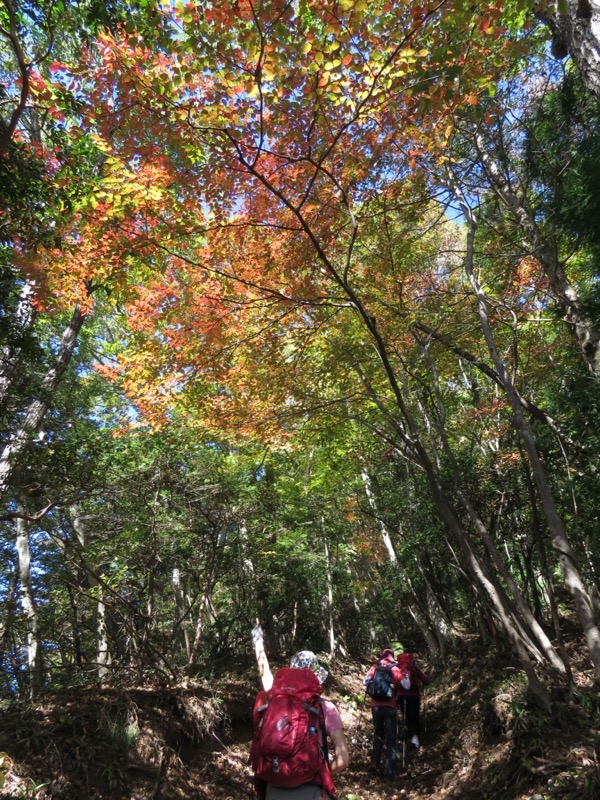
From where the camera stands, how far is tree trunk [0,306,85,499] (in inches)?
215

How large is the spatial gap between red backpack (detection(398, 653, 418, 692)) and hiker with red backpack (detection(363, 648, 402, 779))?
0.20m

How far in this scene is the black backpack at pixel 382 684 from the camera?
6137 millimetres

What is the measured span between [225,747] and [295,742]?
4.75 meters

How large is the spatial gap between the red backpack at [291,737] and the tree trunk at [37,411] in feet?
13.1

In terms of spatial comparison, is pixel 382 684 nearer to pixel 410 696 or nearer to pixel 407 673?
pixel 407 673

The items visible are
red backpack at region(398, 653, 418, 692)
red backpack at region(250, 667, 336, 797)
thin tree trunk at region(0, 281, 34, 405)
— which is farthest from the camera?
red backpack at region(398, 653, 418, 692)

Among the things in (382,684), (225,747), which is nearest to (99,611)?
(225,747)

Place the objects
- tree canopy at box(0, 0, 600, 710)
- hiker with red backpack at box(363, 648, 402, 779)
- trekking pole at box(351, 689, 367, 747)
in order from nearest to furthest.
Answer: tree canopy at box(0, 0, 600, 710), hiker with red backpack at box(363, 648, 402, 779), trekking pole at box(351, 689, 367, 747)

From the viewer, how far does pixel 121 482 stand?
665 cm

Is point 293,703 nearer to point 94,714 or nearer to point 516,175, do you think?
point 94,714

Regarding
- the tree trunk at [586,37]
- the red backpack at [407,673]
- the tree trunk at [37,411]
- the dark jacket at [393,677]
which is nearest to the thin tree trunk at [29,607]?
the tree trunk at [37,411]

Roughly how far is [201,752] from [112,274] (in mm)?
6626

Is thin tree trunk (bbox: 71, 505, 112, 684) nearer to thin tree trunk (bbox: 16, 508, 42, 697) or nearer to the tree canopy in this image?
the tree canopy

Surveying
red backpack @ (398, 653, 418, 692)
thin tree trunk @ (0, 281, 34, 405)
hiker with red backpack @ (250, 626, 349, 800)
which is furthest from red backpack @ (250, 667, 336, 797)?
thin tree trunk @ (0, 281, 34, 405)
